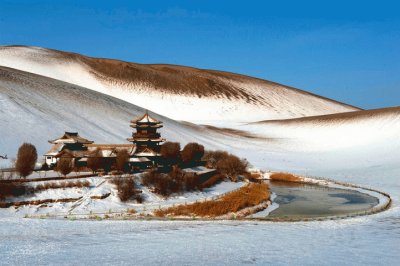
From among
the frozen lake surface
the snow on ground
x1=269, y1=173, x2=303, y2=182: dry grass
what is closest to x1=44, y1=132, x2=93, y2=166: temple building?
the snow on ground

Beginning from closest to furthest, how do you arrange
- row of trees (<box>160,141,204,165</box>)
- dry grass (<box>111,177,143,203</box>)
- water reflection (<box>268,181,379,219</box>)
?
1. water reflection (<box>268,181,379,219</box>)
2. dry grass (<box>111,177,143,203</box>)
3. row of trees (<box>160,141,204,165</box>)

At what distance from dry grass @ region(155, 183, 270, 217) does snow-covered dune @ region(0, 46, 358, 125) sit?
74.6 m

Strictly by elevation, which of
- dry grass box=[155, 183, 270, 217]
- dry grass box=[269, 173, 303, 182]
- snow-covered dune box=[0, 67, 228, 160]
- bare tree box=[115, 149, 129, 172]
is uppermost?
snow-covered dune box=[0, 67, 228, 160]

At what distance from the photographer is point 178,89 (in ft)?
455

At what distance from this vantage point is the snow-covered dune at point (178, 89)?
125 meters

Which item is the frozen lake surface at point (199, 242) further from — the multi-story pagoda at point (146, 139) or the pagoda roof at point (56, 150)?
the multi-story pagoda at point (146, 139)

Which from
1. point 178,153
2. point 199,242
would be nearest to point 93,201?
point 199,242

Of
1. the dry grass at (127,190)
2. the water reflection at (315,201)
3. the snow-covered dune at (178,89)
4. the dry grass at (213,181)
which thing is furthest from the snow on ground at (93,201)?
the snow-covered dune at (178,89)

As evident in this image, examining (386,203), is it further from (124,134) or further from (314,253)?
(124,134)

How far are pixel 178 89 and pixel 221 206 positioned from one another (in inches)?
4284

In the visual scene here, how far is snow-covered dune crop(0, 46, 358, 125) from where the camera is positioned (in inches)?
4906

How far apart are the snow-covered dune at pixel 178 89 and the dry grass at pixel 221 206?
2938 inches

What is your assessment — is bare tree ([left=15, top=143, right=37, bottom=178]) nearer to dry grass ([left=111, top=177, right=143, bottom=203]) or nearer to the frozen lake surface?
dry grass ([left=111, top=177, right=143, bottom=203])

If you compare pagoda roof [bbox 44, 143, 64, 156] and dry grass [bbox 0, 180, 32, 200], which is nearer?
dry grass [bbox 0, 180, 32, 200]
